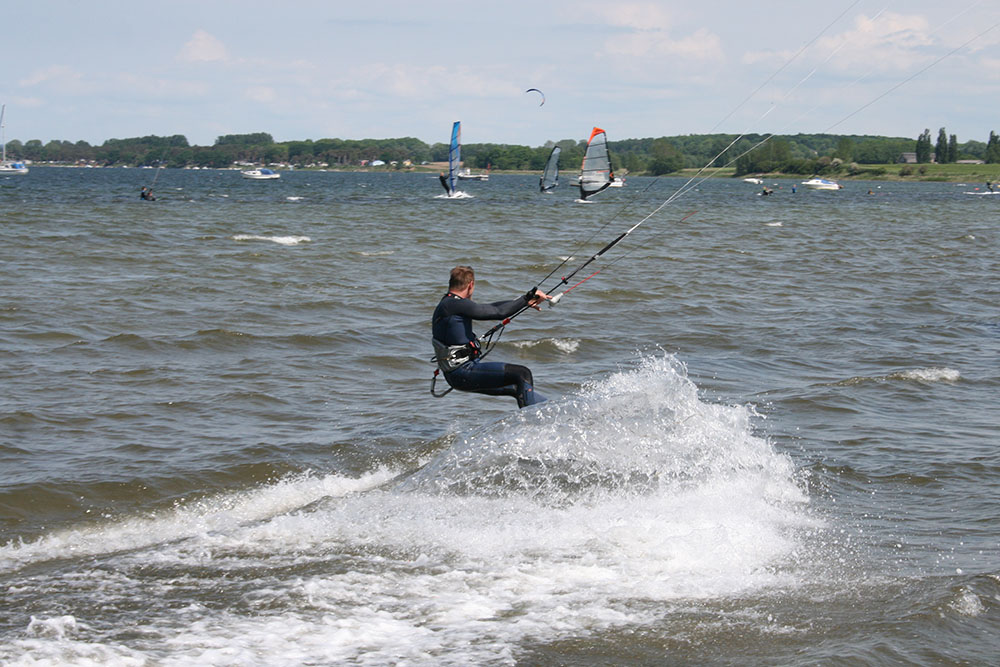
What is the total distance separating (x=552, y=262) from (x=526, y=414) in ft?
56.0

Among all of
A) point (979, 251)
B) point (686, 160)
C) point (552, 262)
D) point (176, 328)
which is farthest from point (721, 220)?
point (176, 328)

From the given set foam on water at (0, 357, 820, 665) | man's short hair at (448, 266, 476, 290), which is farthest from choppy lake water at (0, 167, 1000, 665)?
man's short hair at (448, 266, 476, 290)

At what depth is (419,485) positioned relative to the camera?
775 cm

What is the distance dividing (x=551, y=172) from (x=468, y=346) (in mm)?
56649

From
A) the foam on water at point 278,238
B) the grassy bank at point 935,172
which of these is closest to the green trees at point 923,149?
the grassy bank at point 935,172

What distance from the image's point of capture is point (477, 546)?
635cm

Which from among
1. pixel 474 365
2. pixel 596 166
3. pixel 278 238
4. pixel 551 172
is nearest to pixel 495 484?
pixel 474 365

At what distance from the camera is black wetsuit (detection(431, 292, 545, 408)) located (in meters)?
8.50

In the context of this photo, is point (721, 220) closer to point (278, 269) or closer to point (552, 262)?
point (552, 262)

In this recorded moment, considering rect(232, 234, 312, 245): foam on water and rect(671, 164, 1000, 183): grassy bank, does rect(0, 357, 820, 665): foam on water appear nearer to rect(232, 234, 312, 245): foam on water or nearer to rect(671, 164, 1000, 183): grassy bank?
rect(232, 234, 312, 245): foam on water

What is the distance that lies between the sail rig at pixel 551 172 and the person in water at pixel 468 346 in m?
45.6

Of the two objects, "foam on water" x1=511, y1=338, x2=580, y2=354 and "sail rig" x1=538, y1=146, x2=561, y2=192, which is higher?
"sail rig" x1=538, y1=146, x2=561, y2=192

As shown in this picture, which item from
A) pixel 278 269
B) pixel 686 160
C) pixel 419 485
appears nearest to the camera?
pixel 419 485

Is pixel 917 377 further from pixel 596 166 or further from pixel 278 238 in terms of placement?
pixel 596 166
